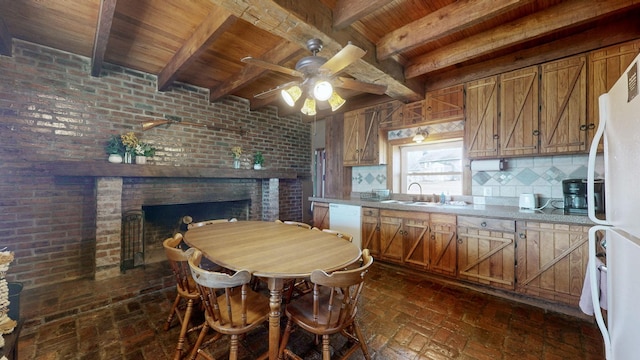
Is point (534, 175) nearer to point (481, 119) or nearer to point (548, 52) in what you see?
point (481, 119)

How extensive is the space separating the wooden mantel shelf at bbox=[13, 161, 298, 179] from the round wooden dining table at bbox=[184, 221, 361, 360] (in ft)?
3.99

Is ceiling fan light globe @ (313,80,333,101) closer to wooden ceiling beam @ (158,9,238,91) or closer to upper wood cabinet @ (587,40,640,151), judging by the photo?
wooden ceiling beam @ (158,9,238,91)

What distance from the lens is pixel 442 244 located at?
2846 mm

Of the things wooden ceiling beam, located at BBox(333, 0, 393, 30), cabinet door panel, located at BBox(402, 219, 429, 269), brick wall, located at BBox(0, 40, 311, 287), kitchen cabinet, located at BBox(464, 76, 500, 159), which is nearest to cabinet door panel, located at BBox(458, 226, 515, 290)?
cabinet door panel, located at BBox(402, 219, 429, 269)

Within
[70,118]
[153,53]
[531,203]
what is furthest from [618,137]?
[70,118]

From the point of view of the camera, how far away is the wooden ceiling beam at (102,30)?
1812 mm

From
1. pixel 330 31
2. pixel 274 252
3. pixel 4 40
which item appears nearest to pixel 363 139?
pixel 330 31

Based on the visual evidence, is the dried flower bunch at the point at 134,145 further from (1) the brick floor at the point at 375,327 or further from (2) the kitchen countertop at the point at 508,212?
(2) the kitchen countertop at the point at 508,212

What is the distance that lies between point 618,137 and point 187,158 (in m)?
4.12

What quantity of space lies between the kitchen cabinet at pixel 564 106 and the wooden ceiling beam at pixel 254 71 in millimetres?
2661

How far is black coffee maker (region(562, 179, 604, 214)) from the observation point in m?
2.22

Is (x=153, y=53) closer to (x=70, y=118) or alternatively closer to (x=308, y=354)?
(x=70, y=118)

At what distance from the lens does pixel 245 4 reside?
1.62 metres

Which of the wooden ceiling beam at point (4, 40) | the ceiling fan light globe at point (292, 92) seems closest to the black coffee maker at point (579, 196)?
the ceiling fan light globe at point (292, 92)
